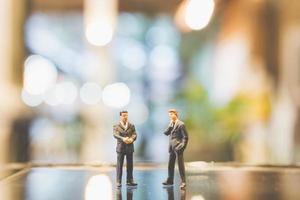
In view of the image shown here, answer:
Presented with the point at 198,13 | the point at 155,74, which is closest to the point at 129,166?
the point at 155,74

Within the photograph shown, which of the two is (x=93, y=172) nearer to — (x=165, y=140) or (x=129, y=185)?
(x=129, y=185)

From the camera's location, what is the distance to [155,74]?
213cm

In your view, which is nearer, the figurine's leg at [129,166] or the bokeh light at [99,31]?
the figurine's leg at [129,166]

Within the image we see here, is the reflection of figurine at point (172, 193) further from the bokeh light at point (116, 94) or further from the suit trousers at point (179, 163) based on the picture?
the bokeh light at point (116, 94)

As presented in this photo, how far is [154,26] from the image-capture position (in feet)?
7.30

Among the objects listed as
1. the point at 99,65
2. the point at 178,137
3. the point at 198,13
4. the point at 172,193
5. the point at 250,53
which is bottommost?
the point at 172,193

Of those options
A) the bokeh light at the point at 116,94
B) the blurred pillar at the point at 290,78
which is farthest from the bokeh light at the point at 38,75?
the blurred pillar at the point at 290,78

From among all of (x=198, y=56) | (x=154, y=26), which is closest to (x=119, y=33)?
(x=154, y=26)

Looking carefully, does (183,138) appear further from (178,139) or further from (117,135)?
(117,135)

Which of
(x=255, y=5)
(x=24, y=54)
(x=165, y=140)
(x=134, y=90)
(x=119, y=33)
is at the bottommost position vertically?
(x=165, y=140)

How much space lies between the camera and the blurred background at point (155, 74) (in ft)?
6.40

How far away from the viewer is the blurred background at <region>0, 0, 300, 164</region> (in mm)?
1949

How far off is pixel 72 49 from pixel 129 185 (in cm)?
136

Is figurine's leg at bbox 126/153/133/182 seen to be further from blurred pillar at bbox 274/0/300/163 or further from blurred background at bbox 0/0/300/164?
blurred pillar at bbox 274/0/300/163
